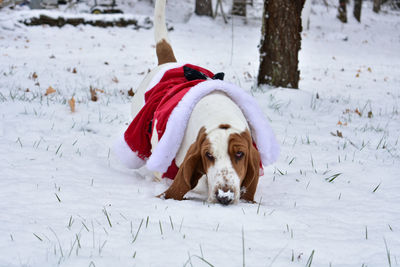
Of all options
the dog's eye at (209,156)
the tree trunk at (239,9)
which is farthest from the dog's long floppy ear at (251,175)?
the tree trunk at (239,9)

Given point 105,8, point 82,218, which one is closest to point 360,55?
point 105,8

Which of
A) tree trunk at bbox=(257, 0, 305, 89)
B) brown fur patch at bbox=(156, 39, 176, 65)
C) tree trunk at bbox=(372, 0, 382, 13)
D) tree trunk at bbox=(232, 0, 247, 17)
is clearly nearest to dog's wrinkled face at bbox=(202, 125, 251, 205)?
brown fur patch at bbox=(156, 39, 176, 65)

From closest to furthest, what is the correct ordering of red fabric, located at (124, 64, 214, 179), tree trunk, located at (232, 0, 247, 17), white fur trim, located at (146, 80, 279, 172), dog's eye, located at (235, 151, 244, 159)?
1. dog's eye, located at (235, 151, 244, 159)
2. white fur trim, located at (146, 80, 279, 172)
3. red fabric, located at (124, 64, 214, 179)
4. tree trunk, located at (232, 0, 247, 17)

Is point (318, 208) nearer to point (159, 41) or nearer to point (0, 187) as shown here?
point (0, 187)

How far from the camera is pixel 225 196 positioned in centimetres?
215

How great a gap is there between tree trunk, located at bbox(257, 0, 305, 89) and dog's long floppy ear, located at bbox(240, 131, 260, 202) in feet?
12.1

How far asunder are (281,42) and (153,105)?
320cm

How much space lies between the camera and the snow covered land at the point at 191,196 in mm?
1525

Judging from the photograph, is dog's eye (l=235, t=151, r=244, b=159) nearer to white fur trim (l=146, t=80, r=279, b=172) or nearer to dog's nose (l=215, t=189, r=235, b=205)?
dog's nose (l=215, t=189, r=235, b=205)

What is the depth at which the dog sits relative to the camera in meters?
2.25

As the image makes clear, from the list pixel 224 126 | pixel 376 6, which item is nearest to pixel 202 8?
pixel 376 6

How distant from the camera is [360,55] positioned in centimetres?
1505

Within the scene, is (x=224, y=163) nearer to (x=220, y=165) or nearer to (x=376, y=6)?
(x=220, y=165)

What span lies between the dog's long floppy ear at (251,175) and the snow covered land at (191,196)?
4.1 inches
